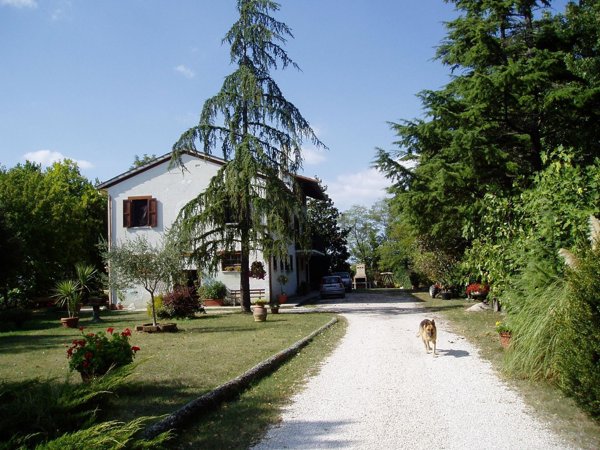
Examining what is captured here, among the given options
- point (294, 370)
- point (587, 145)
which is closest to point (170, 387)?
point (294, 370)

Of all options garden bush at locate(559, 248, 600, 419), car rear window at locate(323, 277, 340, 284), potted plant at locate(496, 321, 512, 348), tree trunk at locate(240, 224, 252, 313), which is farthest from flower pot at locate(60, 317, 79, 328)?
car rear window at locate(323, 277, 340, 284)

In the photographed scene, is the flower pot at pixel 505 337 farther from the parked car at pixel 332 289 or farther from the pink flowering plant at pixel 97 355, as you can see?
the parked car at pixel 332 289

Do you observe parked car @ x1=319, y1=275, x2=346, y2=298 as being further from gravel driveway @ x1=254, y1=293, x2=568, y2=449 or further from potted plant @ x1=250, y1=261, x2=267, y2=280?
gravel driveway @ x1=254, y1=293, x2=568, y2=449

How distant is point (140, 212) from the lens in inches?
1171

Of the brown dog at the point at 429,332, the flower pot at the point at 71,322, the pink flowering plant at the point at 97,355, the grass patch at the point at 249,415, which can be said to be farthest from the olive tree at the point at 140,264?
the brown dog at the point at 429,332

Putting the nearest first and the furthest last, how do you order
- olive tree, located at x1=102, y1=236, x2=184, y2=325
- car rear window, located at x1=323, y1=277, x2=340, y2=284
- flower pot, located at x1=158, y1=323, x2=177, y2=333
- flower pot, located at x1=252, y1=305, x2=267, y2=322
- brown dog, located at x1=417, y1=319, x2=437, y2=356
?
brown dog, located at x1=417, y1=319, x2=437, y2=356 → flower pot, located at x1=158, y1=323, x2=177, y2=333 → olive tree, located at x1=102, y1=236, x2=184, y2=325 → flower pot, located at x1=252, y1=305, x2=267, y2=322 → car rear window, located at x1=323, y1=277, x2=340, y2=284

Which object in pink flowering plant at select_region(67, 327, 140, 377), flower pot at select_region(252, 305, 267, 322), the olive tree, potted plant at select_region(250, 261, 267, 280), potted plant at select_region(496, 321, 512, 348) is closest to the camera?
pink flowering plant at select_region(67, 327, 140, 377)

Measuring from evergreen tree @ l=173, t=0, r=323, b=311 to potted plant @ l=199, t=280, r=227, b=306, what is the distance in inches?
226

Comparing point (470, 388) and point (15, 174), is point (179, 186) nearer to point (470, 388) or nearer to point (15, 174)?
point (15, 174)

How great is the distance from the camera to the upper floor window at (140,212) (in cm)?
2947

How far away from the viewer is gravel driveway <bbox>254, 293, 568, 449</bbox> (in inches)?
207

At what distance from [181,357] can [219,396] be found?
400cm

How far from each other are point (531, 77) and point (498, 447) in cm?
1144

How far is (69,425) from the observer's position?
468cm
